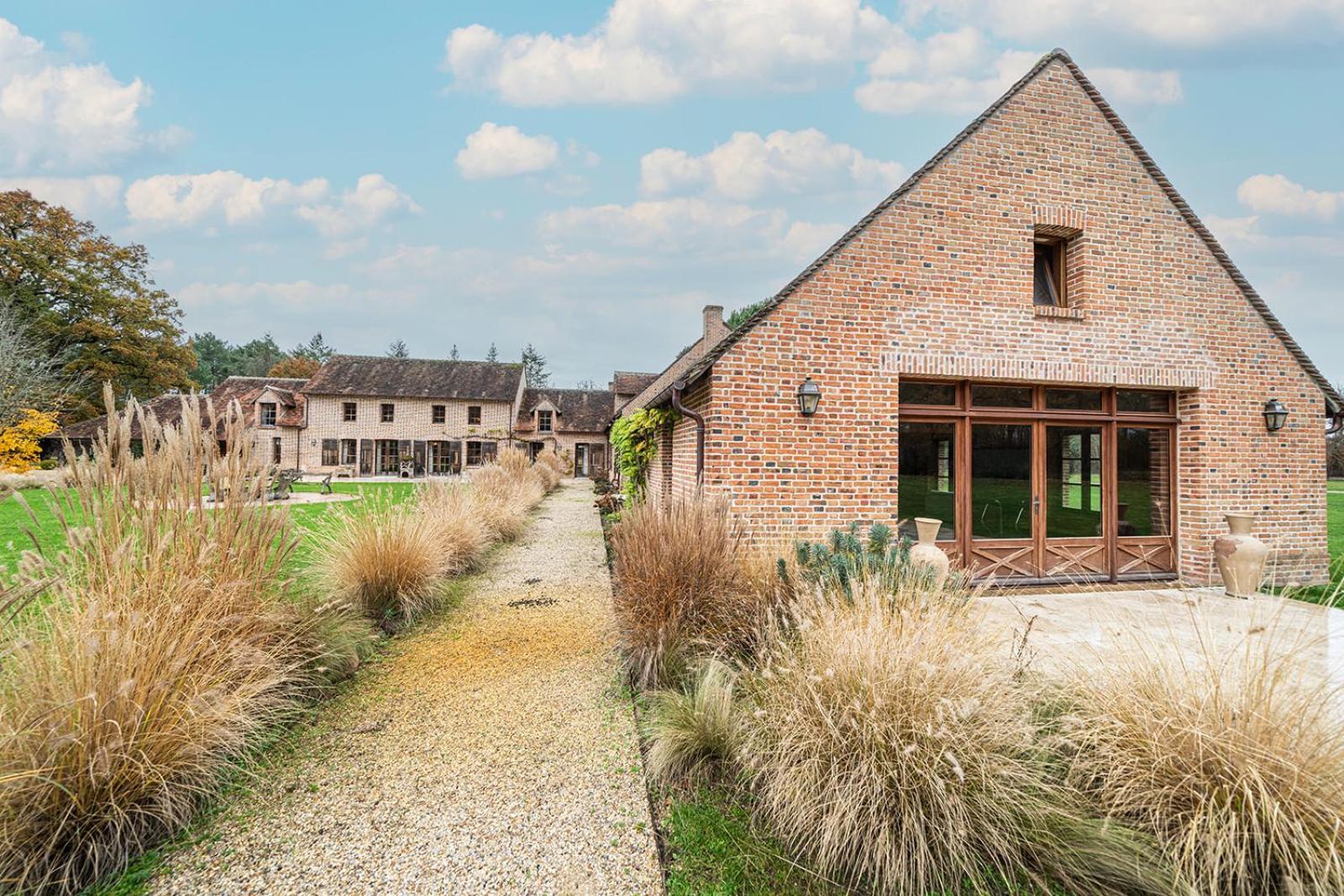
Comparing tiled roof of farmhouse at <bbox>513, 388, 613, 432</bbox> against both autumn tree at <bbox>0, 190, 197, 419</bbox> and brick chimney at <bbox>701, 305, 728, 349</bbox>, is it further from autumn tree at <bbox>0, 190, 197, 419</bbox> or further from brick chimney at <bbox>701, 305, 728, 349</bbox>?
autumn tree at <bbox>0, 190, 197, 419</bbox>

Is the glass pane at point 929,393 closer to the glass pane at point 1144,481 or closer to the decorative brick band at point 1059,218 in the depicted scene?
the decorative brick band at point 1059,218

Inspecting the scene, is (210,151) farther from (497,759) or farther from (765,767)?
(765,767)

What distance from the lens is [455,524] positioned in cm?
721

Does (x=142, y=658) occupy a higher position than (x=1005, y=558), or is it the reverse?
(x=142, y=658)

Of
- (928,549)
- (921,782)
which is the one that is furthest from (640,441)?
(921,782)

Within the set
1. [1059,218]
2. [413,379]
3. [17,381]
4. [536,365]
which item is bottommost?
[17,381]

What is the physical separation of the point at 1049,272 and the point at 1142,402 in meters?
2.17

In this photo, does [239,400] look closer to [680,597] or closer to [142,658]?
[142,658]

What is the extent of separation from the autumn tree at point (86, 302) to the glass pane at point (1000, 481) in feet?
104

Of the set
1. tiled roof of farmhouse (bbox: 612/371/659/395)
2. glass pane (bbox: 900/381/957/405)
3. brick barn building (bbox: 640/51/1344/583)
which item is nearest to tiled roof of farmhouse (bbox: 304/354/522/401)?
tiled roof of farmhouse (bbox: 612/371/659/395)

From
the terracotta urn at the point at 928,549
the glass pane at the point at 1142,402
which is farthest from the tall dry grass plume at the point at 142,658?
the glass pane at the point at 1142,402

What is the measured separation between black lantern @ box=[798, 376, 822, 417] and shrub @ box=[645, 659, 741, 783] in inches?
146

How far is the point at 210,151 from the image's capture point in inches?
488

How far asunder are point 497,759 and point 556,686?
951mm
